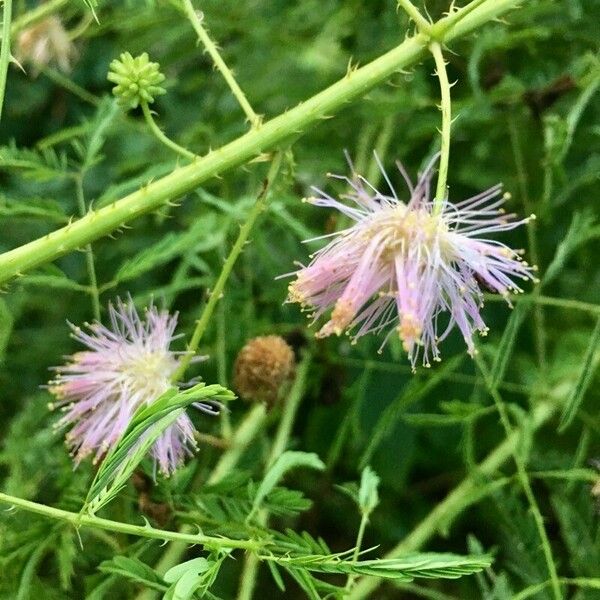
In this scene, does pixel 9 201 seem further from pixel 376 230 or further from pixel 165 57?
pixel 165 57

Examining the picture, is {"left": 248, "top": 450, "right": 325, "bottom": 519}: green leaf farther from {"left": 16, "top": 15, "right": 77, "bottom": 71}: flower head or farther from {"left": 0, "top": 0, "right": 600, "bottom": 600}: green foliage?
{"left": 16, "top": 15, "right": 77, "bottom": 71}: flower head

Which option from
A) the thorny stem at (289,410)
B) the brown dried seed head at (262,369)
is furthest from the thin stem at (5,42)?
the thorny stem at (289,410)

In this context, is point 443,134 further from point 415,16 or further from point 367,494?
point 367,494

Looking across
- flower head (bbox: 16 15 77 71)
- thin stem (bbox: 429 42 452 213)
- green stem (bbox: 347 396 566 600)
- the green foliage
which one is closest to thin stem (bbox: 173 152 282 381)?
the green foliage

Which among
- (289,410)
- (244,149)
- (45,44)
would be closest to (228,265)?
(244,149)

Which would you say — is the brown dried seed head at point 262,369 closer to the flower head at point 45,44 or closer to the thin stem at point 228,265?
the thin stem at point 228,265

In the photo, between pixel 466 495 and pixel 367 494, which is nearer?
pixel 367 494

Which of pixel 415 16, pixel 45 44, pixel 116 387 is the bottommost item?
pixel 116 387
